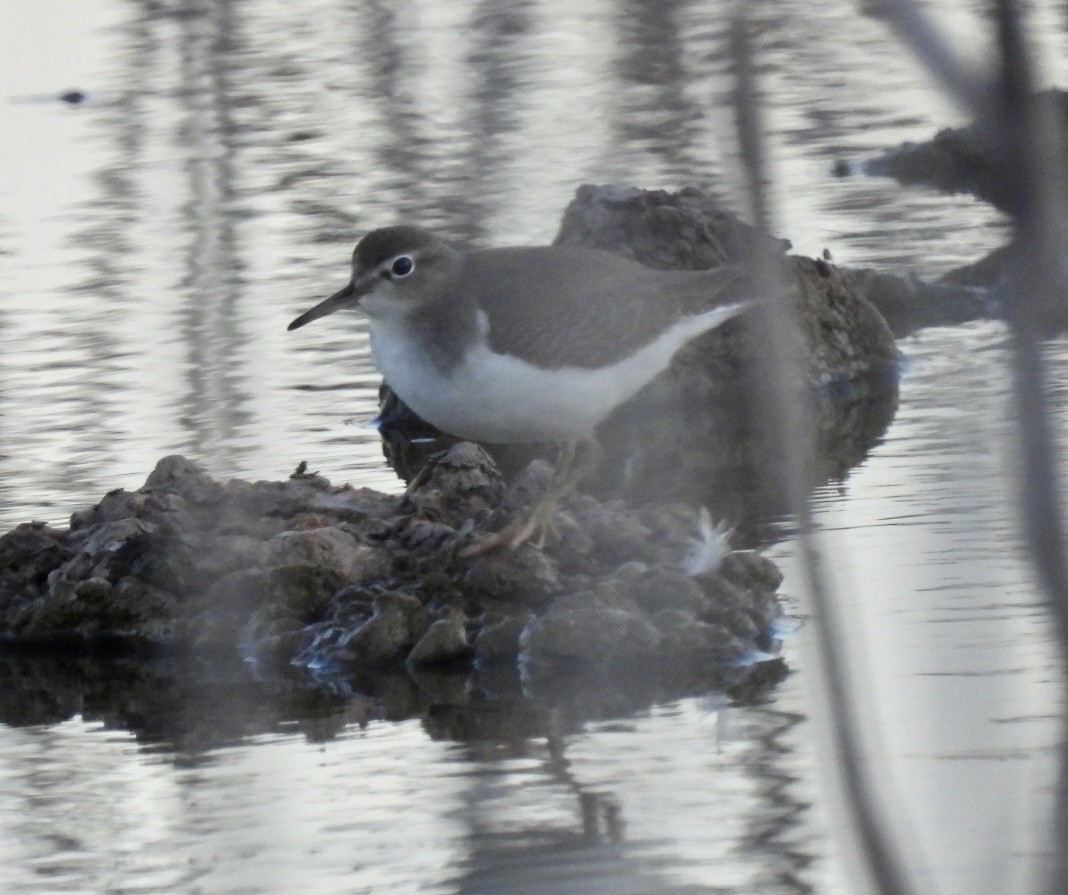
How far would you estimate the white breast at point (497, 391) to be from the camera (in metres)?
6.11

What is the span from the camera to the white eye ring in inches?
259

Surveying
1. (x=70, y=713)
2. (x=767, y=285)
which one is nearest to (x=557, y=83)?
(x=767, y=285)

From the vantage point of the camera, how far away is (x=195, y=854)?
4.18 meters

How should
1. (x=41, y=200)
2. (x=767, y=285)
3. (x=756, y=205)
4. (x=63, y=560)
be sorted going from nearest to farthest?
1. (x=756, y=205)
2. (x=767, y=285)
3. (x=63, y=560)
4. (x=41, y=200)

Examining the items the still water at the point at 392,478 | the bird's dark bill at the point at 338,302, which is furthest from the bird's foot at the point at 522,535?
the bird's dark bill at the point at 338,302

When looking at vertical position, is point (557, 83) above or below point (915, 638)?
above

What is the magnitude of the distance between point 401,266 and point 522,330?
0.56 metres

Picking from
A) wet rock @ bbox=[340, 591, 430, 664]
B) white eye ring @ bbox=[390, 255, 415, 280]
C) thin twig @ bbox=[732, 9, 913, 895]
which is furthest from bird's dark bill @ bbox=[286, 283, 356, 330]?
thin twig @ bbox=[732, 9, 913, 895]

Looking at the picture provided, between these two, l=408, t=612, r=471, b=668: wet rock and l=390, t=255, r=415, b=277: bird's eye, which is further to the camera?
l=390, t=255, r=415, b=277: bird's eye

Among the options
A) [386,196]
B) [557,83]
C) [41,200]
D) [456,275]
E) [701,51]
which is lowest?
[41,200]

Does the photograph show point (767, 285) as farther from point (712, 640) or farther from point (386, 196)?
point (712, 640)

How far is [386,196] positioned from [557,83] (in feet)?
8.28

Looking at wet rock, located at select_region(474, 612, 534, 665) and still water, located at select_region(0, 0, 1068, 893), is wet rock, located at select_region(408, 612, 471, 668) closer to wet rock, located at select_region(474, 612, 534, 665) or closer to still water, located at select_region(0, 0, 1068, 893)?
wet rock, located at select_region(474, 612, 534, 665)

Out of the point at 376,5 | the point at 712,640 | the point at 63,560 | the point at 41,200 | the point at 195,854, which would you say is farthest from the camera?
the point at 41,200
